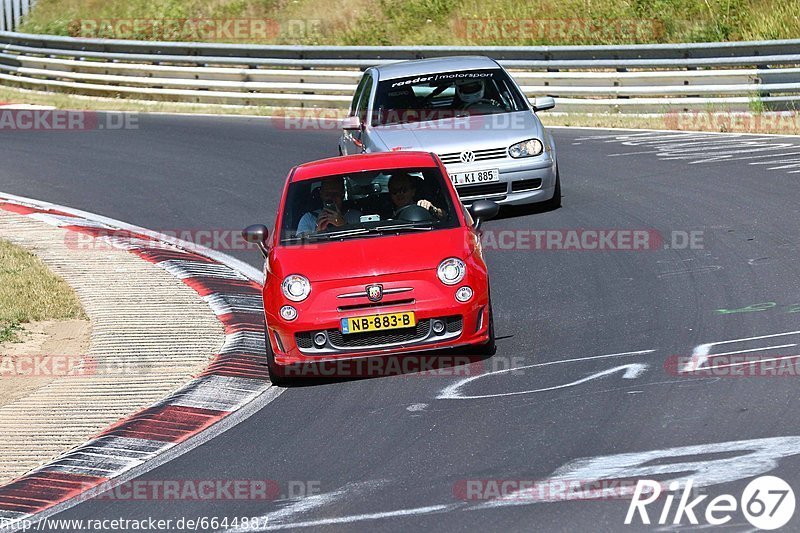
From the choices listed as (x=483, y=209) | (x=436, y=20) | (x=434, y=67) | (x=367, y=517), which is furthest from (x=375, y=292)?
(x=436, y=20)

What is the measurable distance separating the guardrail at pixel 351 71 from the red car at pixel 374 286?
11.3m

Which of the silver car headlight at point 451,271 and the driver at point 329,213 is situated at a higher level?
the driver at point 329,213

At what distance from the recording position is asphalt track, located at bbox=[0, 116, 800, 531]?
6555 millimetres

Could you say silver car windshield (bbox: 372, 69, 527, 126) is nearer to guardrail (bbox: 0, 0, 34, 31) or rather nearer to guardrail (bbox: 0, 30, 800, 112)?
guardrail (bbox: 0, 30, 800, 112)

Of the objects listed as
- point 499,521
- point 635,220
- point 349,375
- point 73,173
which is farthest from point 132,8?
point 499,521

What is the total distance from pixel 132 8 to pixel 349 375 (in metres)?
27.9

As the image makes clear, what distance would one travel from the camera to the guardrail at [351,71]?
20.1 meters

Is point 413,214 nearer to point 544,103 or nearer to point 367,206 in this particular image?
point 367,206

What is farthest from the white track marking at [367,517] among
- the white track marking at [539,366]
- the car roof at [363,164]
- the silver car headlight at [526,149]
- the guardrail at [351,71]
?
the guardrail at [351,71]

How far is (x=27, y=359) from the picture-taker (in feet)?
33.7

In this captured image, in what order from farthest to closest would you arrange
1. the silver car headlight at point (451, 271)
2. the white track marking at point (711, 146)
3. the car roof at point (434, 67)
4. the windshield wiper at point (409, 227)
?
1. the white track marking at point (711, 146)
2. the car roof at point (434, 67)
3. the windshield wiper at point (409, 227)
4. the silver car headlight at point (451, 271)

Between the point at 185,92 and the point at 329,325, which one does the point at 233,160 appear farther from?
the point at 329,325

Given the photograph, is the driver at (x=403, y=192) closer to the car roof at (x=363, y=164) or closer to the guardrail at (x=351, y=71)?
the car roof at (x=363, y=164)

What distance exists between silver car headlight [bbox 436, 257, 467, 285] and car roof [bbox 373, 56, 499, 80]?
622 cm
